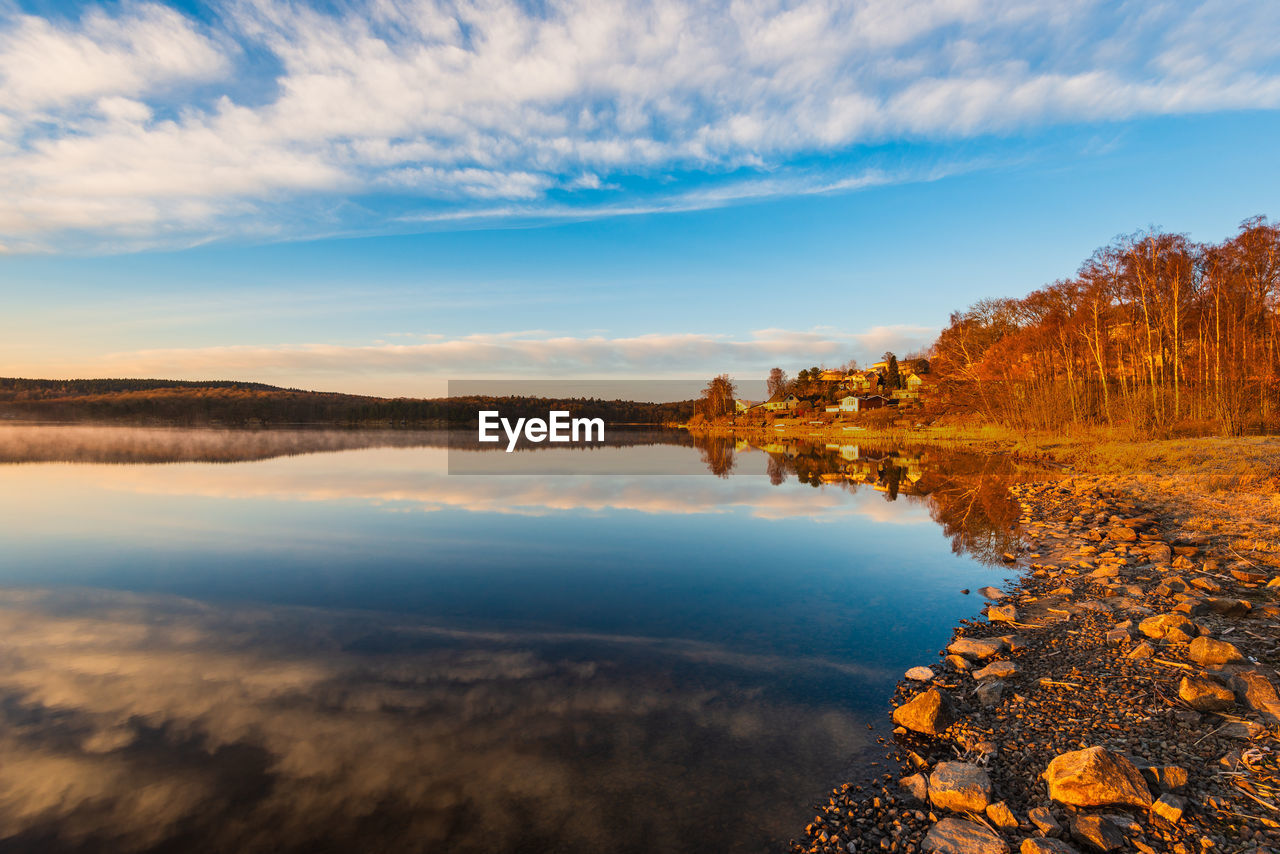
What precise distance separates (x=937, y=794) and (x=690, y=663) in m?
3.44

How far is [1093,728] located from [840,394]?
124112 mm

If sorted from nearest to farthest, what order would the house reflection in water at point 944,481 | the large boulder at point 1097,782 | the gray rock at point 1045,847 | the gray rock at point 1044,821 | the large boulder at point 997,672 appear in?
the gray rock at point 1045,847, the gray rock at point 1044,821, the large boulder at point 1097,782, the large boulder at point 997,672, the house reflection in water at point 944,481

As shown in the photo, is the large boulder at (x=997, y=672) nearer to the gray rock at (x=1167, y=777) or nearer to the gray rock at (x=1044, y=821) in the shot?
the gray rock at (x=1167, y=777)

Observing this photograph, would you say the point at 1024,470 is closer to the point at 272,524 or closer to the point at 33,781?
the point at 272,524

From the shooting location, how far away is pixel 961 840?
13.2 ft

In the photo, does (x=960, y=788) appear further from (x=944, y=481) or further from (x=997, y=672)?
(x=944, y=481)

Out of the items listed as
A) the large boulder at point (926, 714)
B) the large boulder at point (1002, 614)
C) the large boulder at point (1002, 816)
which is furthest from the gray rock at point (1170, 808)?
the large boulder at point (1002, 614)

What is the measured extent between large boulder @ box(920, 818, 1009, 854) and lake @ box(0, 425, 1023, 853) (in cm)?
91

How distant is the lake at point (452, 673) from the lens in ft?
15.4

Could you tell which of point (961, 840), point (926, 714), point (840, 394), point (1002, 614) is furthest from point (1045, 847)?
point (840, 394)

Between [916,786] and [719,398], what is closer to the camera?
[916,786]

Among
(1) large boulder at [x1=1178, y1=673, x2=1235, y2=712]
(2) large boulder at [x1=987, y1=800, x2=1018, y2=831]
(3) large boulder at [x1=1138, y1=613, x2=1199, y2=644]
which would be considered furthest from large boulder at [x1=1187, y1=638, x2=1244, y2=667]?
(2) large boulder at [x1=987, y1=800, x2=1018, y2=831]

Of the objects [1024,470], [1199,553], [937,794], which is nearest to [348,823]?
[937,794]

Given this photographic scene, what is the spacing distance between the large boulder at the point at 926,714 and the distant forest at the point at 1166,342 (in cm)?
3958
